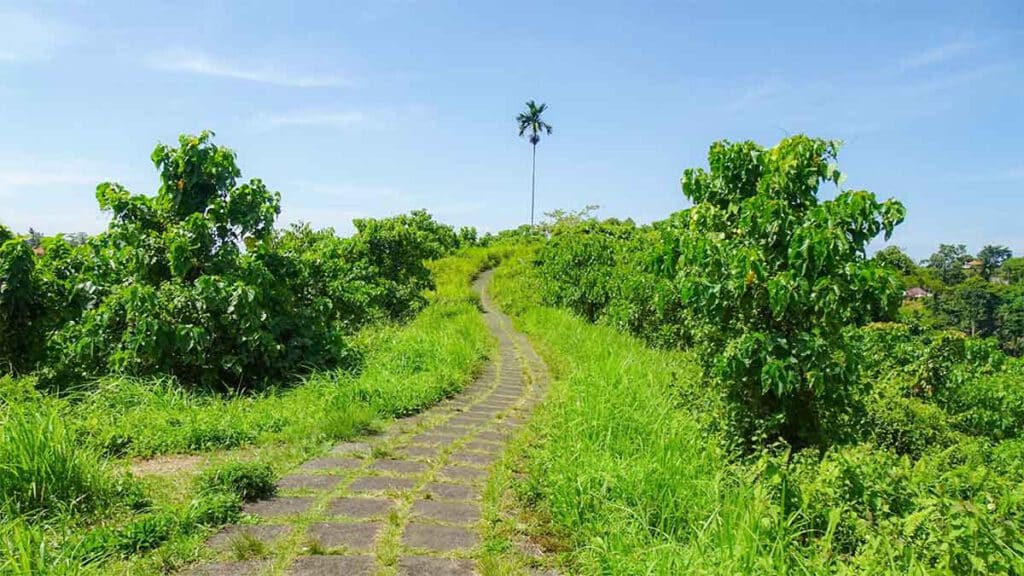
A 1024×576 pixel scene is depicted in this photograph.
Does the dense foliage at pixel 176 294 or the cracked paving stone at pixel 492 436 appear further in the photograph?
the dense foliage at pixel 176 294

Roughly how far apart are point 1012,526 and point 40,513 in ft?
15.5

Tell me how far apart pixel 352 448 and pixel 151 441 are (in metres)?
1.58

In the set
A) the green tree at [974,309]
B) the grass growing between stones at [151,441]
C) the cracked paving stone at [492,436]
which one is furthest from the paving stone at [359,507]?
the green tree at [974,309]

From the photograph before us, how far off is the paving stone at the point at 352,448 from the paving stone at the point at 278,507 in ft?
3.49

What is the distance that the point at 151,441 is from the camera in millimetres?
5121

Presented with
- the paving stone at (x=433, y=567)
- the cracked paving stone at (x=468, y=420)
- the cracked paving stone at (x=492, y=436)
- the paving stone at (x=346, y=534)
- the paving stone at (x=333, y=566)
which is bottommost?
the paving stone at (x=433, y=567)

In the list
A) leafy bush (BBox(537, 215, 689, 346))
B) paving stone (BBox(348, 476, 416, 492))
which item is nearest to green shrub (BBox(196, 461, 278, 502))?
paving stone (BBox(348, 476, 416, 492))

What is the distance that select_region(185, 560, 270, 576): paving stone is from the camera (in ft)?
10.0

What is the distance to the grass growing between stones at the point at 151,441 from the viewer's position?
314cm

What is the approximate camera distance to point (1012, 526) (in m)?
2.75

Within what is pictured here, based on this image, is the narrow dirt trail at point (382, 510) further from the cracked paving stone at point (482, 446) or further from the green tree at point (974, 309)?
the green tree at point (974, 309)

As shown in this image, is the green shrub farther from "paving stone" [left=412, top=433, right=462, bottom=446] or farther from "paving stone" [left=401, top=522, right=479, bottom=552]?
"paving stone" [left=412, top=433, right=462, bottom=446]

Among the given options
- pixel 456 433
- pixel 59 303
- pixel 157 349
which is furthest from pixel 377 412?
pixel 59 303

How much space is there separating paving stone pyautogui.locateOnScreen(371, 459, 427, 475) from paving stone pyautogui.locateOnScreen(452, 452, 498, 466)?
0.32 m
